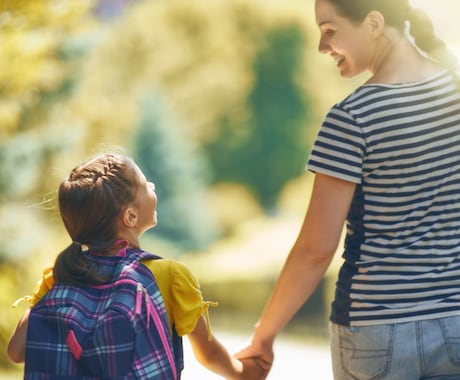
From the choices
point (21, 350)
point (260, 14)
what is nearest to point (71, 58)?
point (260, 14)

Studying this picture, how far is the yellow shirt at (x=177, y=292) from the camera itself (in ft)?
7.00

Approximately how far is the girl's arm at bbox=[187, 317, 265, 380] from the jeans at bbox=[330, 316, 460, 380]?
0.46 metres

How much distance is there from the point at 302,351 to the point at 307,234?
5.36m

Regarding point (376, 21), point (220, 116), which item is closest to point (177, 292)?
point (376, 21)

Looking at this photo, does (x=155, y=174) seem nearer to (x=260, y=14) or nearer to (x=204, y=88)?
(x=204, y=88)

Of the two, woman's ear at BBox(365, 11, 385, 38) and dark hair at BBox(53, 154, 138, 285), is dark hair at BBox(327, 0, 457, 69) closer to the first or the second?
woman's ear at BBox(365, 11, 385, 38)

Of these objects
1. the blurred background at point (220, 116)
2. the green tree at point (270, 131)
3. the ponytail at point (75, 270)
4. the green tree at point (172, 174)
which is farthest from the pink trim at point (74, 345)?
the green tree at point (270, 131)

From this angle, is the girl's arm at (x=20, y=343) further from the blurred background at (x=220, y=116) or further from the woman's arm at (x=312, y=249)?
the blurred background at (x=220, y=116)

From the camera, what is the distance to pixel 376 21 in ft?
6.66

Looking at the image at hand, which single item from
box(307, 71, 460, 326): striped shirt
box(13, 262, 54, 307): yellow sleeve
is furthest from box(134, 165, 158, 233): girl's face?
box(307, 71, 460, 326): striped shirt

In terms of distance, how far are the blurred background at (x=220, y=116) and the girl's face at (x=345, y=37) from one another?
5.30 m

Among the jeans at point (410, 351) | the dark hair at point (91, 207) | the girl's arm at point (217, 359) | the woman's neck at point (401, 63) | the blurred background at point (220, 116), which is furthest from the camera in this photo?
the blurred background at point (220, 116)

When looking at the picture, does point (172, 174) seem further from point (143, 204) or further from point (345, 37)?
point (345, 37)

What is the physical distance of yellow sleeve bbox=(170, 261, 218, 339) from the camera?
213cm
